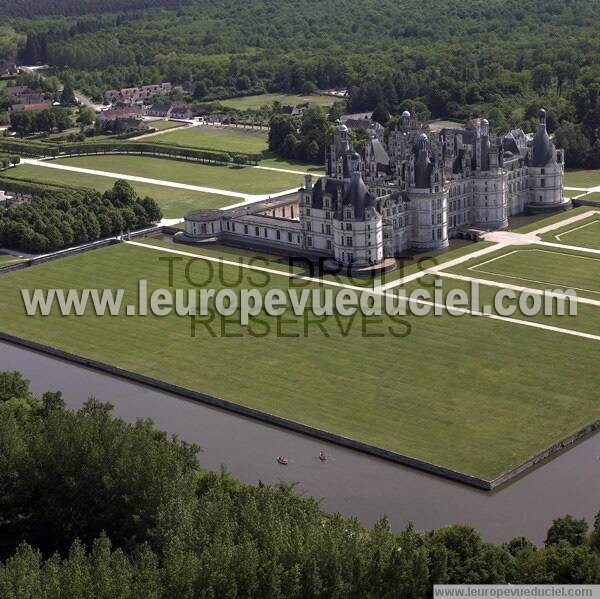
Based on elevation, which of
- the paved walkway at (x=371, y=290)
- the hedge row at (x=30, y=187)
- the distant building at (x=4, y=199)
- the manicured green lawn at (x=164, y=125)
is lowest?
the paved walkway at (x=371, y=290)

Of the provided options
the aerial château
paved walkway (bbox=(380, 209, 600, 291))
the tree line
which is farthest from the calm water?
the tree line

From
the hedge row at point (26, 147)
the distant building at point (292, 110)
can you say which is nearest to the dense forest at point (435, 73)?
the distant building at point (292, 110)

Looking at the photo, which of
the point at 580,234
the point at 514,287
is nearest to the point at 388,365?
the point at 514,287

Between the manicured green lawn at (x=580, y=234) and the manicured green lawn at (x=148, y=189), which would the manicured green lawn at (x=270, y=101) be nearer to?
the manicured green lawn at (x=148, y=189)

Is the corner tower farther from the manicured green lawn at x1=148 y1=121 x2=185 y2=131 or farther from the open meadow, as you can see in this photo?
the manicured green lawn at x1=148 y1=121 x2=185 y2=131

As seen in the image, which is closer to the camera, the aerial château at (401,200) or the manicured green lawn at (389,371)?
the manicured green lawn at (389,371)

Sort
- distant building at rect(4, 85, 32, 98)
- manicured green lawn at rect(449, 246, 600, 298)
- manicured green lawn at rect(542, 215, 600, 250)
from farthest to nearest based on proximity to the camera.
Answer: distant building at rect(4, 85, 32, 98) < manicured green lawn at rect(542, 215, 600, 250) < manicured green lawn at rect(449, 246, 600, 298)
